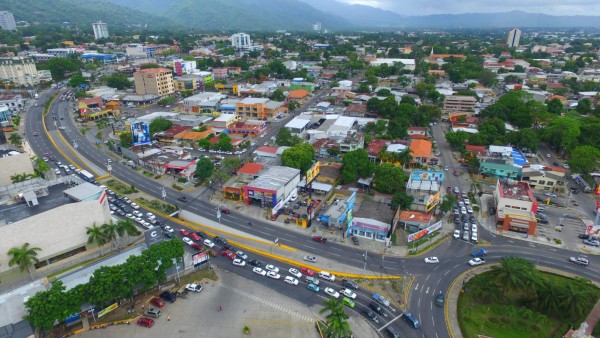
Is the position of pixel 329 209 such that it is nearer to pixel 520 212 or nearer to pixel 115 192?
pixel 520 212

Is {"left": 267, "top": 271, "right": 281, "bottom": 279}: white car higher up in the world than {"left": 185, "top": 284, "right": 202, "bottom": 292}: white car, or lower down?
lower down

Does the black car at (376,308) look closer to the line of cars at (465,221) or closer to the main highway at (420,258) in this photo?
the main highway at (420,258)

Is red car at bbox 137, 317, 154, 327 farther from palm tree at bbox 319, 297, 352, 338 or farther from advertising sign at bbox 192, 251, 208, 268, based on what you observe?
palm tree at bbox 319, 297, 352, 338

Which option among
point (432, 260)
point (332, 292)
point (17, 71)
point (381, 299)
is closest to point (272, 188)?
point (332, 292)

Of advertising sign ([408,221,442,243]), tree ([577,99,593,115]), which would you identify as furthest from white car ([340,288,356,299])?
tree ([577,99,593,115])

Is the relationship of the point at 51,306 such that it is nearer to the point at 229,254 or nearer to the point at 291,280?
the point at 229,254

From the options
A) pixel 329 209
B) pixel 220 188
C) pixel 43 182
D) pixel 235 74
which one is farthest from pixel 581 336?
pixel 235 74

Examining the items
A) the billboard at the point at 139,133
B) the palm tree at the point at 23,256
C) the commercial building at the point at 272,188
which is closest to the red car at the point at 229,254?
the commercial building at the point at 272,188
